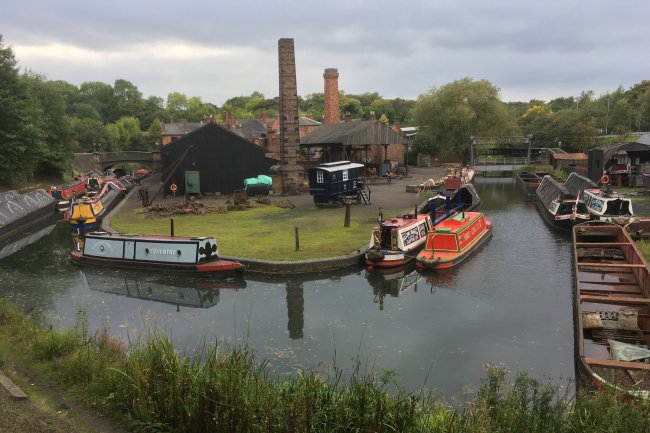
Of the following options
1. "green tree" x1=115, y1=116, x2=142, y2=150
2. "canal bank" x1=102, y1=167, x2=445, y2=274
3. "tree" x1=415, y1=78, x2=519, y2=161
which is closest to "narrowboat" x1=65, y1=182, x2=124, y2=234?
"canal bank" x1=102, y1=167, x2=445, y2=274

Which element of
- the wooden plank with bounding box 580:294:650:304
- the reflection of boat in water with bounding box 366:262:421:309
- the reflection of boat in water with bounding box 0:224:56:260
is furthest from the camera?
the reflection of boat in water with bounding box 0:224:56:260

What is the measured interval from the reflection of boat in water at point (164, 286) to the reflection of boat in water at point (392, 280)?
435cm

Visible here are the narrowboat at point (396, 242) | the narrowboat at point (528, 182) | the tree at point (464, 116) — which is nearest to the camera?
the narrowboat at point (396, 242)

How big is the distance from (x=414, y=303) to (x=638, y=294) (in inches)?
235

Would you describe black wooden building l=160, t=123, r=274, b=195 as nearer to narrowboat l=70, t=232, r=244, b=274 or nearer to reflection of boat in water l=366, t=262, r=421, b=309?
narrowboat l=70, t=232, r=244, b=274

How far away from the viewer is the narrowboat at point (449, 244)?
55.3ft

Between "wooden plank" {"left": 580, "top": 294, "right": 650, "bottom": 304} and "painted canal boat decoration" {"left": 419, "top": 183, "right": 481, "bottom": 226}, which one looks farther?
"painted canal boat decoration" {"left": 419, "top": 183, "right": 481, "bottom": 226}

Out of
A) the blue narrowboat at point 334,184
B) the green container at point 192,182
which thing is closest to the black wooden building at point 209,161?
the green container at point 192,182

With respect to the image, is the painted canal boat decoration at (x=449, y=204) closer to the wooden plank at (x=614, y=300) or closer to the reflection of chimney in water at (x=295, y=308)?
the reflection of chimney in water at (x=295, y=308)

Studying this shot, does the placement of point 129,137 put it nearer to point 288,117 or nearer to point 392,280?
point 288,117

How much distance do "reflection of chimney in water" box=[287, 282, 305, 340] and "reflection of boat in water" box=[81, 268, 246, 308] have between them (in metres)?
1.74

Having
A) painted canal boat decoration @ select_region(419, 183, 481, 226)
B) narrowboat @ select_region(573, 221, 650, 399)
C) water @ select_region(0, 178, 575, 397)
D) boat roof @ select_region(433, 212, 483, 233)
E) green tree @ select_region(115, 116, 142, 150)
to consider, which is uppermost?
green tree @ select_region(115, 116, 142, 150)

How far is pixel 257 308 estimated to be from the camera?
44.6 feet

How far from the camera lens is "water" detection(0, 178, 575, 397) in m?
10.2
